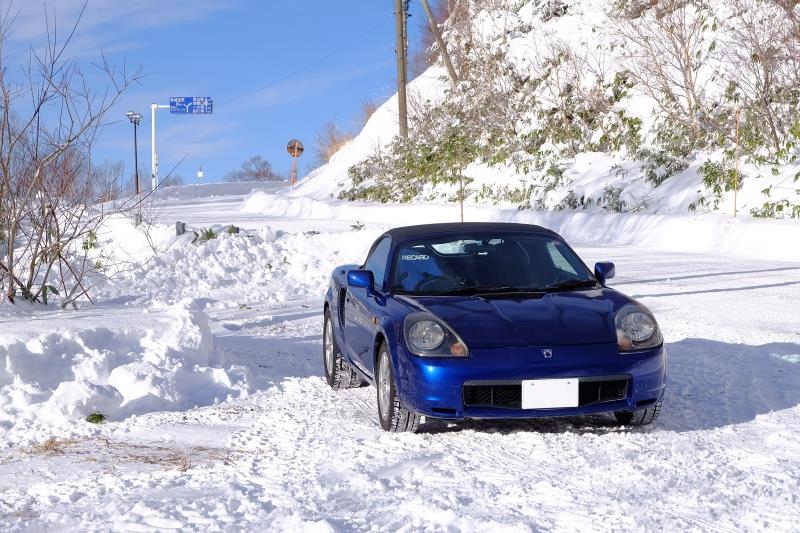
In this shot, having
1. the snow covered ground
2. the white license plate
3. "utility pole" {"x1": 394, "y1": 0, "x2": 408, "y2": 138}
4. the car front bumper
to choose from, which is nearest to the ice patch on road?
the snow covered ground

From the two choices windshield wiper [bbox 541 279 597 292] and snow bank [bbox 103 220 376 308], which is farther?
snow bank [bbox 103 220 376 308]

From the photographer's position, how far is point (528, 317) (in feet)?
17.6

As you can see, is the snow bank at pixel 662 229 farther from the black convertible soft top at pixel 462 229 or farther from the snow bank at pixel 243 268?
the black convertible soft top at pixel 462 229

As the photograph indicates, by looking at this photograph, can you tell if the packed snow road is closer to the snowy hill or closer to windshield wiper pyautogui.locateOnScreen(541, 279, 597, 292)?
windshield wiper pyautogui.locateOnScreen(541, 279, 597, 292)

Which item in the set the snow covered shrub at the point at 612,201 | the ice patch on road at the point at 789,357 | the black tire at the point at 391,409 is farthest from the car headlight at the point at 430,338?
the snow covered shrub at the point at 612,201

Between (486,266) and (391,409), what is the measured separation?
130cm

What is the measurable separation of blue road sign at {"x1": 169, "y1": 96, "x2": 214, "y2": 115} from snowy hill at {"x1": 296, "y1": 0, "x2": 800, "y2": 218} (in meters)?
21.3

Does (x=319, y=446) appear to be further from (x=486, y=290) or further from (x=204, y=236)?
(x=204, y=236)

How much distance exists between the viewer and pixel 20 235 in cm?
1100

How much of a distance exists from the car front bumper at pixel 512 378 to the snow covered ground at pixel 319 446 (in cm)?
20

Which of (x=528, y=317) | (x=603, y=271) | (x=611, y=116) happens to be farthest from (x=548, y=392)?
(x=611, y=116)

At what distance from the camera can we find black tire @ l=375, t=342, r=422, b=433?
538 centimetres

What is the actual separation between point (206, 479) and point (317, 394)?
2.33 m

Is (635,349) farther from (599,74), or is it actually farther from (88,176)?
(599,74)
